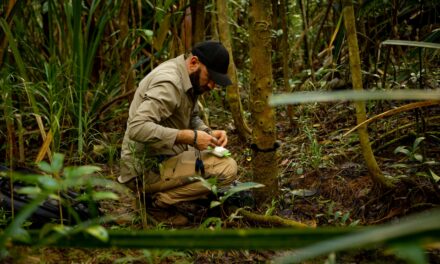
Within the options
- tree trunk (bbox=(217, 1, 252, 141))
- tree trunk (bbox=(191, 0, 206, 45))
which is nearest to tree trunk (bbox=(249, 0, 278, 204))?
tree trunk (bbox=(217, 1, 252, 141))

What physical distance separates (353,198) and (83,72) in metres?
2.42

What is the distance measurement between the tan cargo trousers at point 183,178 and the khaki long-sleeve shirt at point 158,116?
106 millimetres

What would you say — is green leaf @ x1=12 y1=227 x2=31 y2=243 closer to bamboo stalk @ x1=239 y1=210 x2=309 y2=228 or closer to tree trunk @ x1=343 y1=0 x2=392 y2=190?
bamboo stalk @ x1=239 y1=210 x2=309 y2=228

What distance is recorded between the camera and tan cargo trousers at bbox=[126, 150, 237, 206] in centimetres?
357

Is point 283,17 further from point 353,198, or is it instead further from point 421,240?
point 421,240

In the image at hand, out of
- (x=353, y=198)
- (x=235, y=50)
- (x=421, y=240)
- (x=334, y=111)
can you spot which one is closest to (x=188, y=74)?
(x=353, y=198)

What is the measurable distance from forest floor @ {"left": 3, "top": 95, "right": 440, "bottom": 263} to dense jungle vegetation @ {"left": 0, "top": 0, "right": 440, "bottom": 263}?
10 mm

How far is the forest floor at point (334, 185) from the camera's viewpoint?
9.01 feet

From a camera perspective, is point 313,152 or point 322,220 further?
point 313,152

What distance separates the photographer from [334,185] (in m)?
3.55

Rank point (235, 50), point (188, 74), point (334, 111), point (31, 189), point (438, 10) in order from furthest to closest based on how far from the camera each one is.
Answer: point (235, 50), point (334, 111), point (438, 10), point (188, 74), point (31, 189)

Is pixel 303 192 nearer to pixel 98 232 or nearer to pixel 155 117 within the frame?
pixel 155 117

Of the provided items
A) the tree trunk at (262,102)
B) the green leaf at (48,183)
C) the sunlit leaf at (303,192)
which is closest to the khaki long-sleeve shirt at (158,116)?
the tree trunk at (262,102)

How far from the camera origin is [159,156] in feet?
11.8
